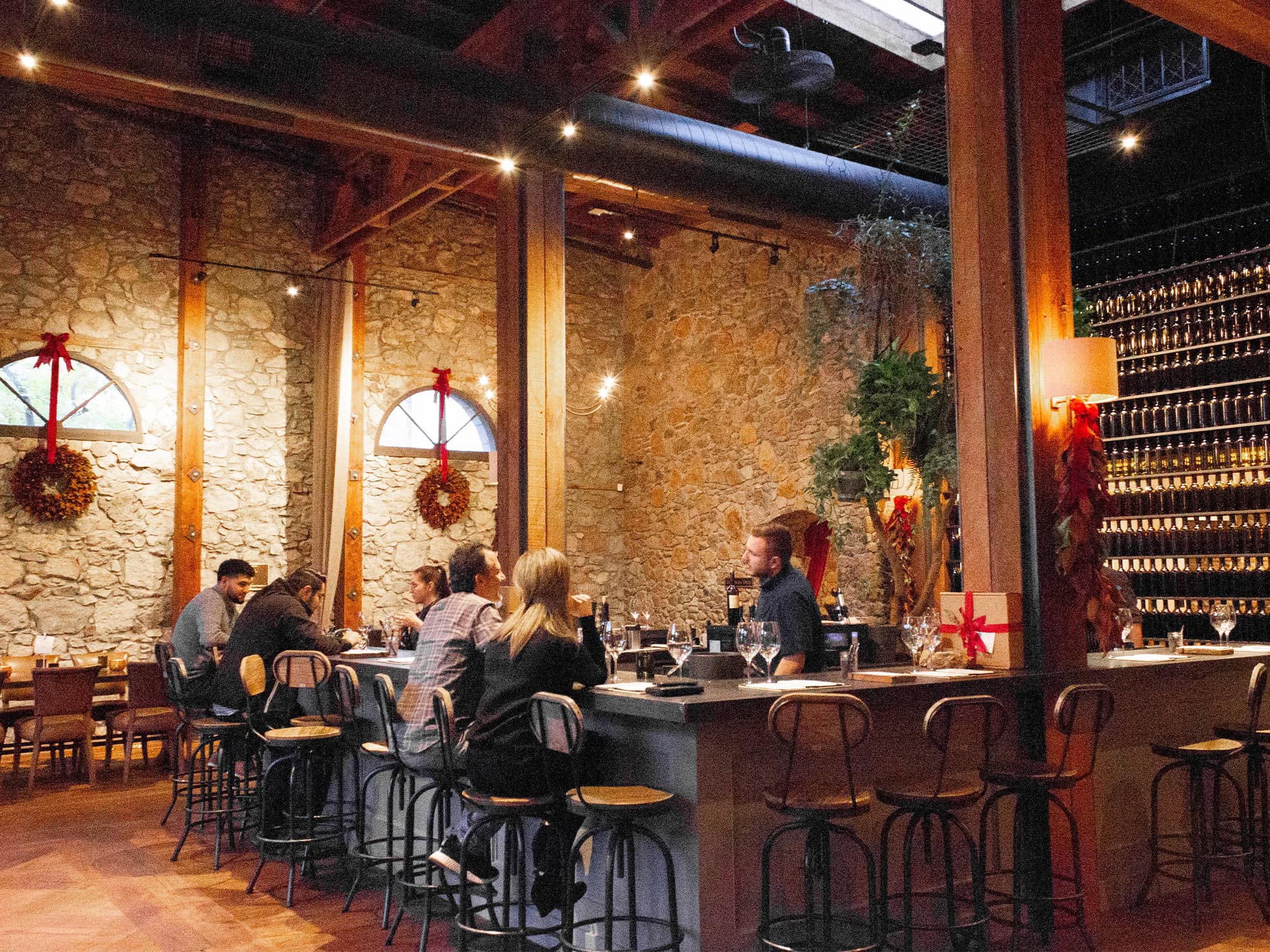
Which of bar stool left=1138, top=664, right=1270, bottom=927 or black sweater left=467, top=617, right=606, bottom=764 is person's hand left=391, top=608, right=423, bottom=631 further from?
bar stool left=1138, top=664, right=1270, bottom=927

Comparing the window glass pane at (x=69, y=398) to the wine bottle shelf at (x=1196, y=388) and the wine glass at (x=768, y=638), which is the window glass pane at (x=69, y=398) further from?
the wine bottle shelf at (x=1196, y=388)

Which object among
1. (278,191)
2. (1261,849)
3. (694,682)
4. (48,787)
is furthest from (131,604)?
(1261,849)

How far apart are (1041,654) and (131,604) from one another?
27.2 feet

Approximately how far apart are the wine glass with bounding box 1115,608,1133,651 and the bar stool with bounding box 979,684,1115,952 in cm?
68

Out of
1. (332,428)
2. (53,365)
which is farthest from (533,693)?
(53,365)

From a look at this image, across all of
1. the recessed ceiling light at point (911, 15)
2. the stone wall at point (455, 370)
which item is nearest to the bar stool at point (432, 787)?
the recessed ceiling light at point (911, 15)

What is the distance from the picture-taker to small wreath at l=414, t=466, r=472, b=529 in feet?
38.5

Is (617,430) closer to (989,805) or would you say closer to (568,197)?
(568,197)

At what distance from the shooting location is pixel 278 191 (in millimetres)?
11227

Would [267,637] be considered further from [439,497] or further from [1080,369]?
[439,497]

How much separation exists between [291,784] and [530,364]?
3.17 metres

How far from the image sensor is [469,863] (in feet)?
13.6

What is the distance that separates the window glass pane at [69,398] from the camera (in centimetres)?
975

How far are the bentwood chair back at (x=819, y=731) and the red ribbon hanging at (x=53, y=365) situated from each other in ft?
26.7
